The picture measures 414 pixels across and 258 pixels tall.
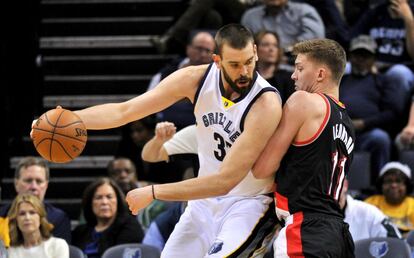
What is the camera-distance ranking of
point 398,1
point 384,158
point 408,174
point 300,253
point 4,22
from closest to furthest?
point 300,253 → point 408,174 → point 384,158 → point 398,1 → point 4,22

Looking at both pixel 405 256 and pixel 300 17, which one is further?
pixel 300 17

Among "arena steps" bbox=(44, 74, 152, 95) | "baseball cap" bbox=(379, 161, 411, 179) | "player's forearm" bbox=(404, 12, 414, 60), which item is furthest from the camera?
"arena steps" bbox=(44, 74, 152, 95)

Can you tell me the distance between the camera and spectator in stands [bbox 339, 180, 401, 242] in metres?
8.48

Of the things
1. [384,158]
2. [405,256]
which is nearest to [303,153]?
[405,256]

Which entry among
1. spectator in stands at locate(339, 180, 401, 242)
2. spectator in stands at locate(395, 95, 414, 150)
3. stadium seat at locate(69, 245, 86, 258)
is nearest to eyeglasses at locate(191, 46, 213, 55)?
Result: spectator in stands at locate(395, 95, 414, 150)

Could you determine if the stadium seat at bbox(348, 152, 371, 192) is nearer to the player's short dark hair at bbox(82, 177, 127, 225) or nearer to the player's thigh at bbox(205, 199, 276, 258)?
the player's short dark hair at bbox(82, 177, 127, 225)

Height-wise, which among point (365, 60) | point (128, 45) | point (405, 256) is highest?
point (128, 45)

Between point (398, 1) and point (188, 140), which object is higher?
point (398, 1)

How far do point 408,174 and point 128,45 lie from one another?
4051mm

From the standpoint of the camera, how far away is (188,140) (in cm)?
697

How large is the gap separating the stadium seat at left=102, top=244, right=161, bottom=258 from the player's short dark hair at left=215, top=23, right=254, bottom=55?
252 centimetres

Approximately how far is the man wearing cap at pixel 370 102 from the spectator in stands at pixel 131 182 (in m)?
2.19

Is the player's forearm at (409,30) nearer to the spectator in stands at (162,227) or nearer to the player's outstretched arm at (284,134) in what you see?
the spectator in stands at (162,227)

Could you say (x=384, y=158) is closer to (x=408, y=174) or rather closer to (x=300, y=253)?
(x=408, y=174)
